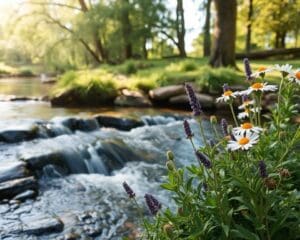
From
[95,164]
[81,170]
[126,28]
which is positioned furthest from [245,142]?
[126,28]

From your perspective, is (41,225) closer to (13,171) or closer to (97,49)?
(13,171)

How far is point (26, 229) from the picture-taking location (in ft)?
16.1

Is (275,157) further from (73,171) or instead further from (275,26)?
(275,26)

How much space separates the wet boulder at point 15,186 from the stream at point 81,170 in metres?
0.01

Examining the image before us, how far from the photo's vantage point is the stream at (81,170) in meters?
5.13

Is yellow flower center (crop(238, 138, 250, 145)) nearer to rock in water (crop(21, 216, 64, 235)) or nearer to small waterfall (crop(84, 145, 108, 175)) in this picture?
rock in water (crop(21, 216, 64, 235))

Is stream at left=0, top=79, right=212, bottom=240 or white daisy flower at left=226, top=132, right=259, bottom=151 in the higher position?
white daisy flower at left=226, top=132, right=259, bottom=151

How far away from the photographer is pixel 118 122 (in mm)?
10773

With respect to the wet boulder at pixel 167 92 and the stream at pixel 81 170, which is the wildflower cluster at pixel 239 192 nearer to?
the stream at pixel 81 170

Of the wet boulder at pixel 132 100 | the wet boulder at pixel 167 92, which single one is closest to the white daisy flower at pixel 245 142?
the wet boulder at pixel 167 92

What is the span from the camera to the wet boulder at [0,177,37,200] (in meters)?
5.94

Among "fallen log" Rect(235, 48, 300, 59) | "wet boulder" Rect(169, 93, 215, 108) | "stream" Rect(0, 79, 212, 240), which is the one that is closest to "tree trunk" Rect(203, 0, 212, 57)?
"fallen log" Rect(235, 48, 300, 59)

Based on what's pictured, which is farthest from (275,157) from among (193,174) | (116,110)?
(116,110)

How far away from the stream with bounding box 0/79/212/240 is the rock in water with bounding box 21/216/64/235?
0.01 meters
